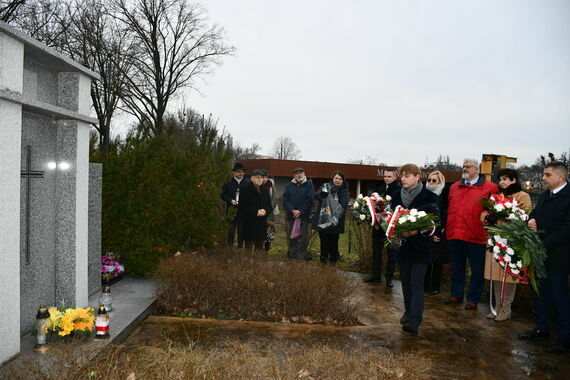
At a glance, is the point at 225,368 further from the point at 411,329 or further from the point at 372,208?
the point at 372,208

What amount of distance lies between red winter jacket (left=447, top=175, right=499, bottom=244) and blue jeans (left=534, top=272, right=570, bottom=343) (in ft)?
3.62

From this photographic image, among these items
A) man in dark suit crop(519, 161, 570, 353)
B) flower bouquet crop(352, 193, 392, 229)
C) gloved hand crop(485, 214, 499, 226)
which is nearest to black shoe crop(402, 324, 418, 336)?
man in dark suit crop(519, 161, 570, 353)

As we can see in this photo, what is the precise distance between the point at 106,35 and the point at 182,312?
20.9 m

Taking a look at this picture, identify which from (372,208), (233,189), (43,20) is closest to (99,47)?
(43,20)

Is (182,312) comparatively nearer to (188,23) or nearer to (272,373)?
(272,373)

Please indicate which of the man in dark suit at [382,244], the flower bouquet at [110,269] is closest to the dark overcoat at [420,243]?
the man in dark suit at [382,244]

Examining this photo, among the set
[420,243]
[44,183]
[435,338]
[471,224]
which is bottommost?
[435,338]

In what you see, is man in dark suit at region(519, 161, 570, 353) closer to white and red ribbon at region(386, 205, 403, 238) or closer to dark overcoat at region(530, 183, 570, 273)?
dark overcoat at region(530, 183, 570, 273)

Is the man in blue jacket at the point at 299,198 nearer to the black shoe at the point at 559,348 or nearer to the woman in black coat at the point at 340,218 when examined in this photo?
the woman in black coat at the point at 340,218

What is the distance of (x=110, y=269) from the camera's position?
20.3 feet

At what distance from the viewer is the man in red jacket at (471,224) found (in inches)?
236

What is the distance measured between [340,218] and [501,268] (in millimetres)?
3008

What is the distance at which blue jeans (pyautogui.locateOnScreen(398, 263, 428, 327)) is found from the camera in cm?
488

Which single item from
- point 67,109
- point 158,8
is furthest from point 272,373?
point 158,8
